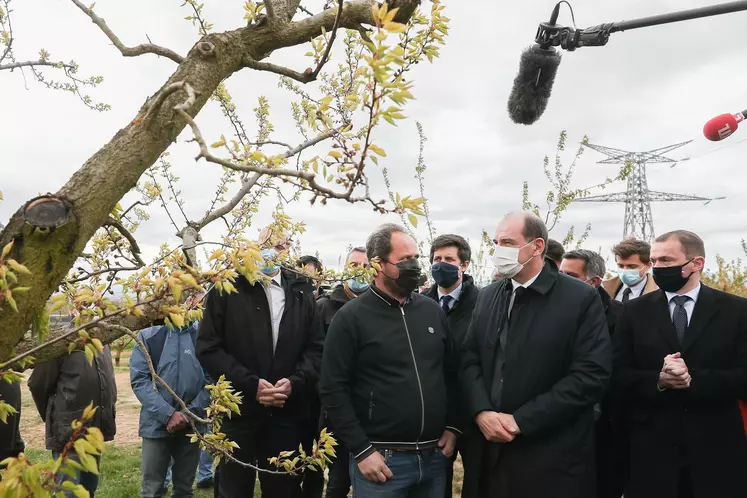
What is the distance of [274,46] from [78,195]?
911mm

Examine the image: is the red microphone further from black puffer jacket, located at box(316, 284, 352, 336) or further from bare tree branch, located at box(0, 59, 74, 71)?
bare tree branch, located at box(0, 59, 74, 71)

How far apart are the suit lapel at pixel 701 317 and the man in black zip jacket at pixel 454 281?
4.92 ft

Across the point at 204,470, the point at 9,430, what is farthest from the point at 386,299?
the point at 204,470

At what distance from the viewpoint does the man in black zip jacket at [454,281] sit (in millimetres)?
4363

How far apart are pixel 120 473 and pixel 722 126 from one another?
7.32m

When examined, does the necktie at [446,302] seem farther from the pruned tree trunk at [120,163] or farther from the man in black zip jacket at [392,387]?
the pruned tree trunk at [120,163]

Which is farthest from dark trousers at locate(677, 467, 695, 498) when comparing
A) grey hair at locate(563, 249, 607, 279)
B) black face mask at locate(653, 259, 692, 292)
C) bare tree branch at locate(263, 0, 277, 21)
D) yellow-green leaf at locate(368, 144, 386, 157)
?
bare tree branch at locate(263, 0, 277, 21)

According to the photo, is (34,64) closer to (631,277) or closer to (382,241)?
(382,241)

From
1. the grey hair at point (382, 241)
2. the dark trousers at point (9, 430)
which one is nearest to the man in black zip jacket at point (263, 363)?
the grey hair at point (382, 241)

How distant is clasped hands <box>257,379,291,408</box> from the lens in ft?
12.8

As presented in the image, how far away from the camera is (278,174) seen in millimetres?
1502

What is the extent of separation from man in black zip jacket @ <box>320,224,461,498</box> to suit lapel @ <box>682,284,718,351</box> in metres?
1.55

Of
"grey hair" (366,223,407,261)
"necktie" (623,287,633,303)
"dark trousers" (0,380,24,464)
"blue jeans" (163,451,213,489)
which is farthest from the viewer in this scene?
"blue jeans" (163,451,213,489)

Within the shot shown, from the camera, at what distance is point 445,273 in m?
4.37
